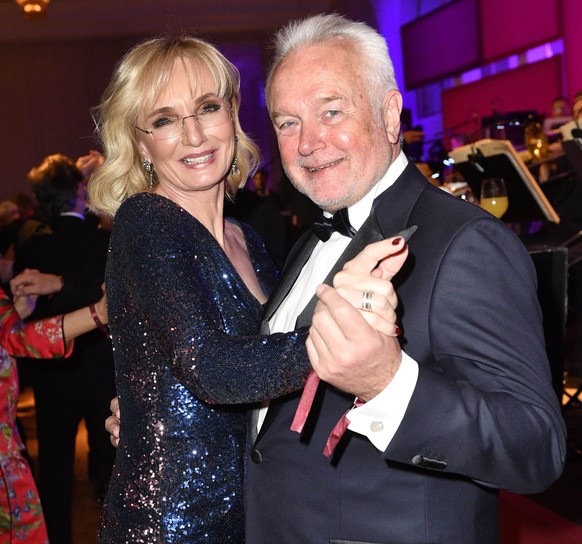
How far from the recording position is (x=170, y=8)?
1355 centimetres

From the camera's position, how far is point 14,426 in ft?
9.29

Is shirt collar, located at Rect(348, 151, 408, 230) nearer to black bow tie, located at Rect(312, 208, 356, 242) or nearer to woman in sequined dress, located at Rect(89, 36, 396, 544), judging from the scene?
black bow tie, located at Rect(312, 208, 356, 242)

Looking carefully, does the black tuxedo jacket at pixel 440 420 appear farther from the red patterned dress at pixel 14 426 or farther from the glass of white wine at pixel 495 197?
the glass of white wine at pixel 495 197

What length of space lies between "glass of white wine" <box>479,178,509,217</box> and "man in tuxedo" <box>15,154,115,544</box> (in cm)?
196

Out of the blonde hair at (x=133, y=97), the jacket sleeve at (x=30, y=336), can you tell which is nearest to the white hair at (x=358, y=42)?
the blonde hair at (x=133, y=97)

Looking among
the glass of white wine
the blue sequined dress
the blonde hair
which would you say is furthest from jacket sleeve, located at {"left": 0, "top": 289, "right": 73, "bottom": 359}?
the glass of white wine

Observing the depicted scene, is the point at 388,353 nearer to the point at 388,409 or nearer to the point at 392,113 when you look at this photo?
the point at 388,409

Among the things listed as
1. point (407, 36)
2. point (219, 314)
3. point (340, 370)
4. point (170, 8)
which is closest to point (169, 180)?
point (219, 314)

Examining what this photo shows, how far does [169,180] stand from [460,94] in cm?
1065

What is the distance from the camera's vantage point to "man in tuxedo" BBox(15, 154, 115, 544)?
3775 mm

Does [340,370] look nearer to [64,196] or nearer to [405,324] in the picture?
[405,324]

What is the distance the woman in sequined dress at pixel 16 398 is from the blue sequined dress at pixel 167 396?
104cm

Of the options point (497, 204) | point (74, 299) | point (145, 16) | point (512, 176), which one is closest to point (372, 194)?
point (497, 204)

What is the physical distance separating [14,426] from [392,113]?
1904mm
